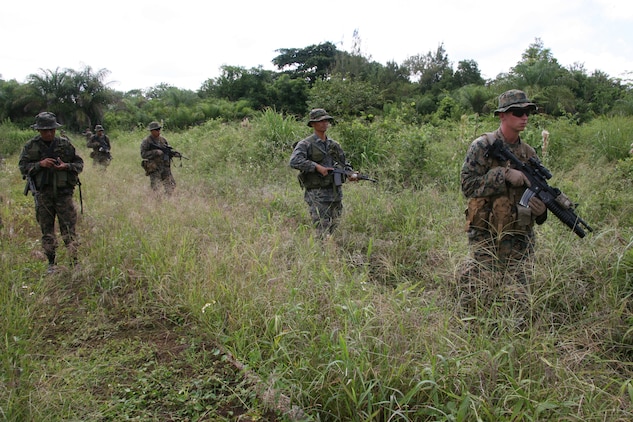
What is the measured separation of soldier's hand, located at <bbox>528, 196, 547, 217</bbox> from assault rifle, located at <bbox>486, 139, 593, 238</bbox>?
3 cm

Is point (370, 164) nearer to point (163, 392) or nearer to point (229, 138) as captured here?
point (229, 138)

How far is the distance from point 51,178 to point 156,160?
9.86 ft

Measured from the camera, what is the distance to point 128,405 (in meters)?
2.25

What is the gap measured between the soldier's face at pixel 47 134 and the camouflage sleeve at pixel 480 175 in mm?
4134

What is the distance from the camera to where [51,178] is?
441 cm

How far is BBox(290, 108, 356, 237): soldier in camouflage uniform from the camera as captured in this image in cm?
457

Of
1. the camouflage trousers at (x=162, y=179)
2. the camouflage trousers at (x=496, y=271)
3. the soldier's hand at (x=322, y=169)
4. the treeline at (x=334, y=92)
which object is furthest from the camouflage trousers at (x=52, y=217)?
the treeline at (x=334, y=92)

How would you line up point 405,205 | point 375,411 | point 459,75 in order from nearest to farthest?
point 375,411 < point 405,205 < point 459,75

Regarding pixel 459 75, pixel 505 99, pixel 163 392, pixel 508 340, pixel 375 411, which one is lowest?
pixel 163 392

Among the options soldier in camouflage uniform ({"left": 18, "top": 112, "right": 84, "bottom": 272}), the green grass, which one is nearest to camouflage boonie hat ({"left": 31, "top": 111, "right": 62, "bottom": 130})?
soldier in camouflage uniform ({"left": 18, "top": 112, "right": 84, "bottom": 272})

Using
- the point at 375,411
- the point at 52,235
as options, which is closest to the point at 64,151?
the point at 52,235

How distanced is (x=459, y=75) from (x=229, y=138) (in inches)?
729

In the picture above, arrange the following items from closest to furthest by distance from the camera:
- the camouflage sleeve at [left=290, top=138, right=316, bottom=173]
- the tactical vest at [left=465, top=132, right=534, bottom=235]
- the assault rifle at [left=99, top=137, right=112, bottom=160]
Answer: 1. the tactical vest at [left=465, top=132, right=534, bottom=235]
2. the camouflage sleeve at [left=290, top=138, right=316, bottom=173]
3. the assault rifle at [left=99, top=137, right=112, bottom=160]

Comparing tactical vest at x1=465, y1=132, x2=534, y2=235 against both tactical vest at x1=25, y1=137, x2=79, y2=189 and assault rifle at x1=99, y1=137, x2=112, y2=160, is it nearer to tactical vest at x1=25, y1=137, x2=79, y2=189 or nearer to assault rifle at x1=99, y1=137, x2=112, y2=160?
tactical vest at x1=25, y1=137, x2=79, y2=189
